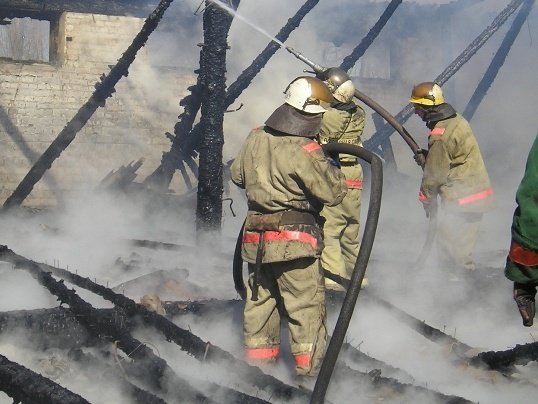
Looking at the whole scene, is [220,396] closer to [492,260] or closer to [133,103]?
[492,260]

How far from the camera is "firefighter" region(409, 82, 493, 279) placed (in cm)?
668

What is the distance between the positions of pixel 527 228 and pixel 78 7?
10.1 m

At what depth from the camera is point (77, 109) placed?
1158 cm

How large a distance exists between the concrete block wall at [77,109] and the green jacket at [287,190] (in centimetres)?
753

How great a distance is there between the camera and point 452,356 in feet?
16.5

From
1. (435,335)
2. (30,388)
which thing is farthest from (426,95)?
(30,388)

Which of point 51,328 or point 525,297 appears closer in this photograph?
point 525,297

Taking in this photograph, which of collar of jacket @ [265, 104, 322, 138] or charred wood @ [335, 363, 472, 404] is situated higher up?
collar of jacket @ [265, 104, 322, 138]

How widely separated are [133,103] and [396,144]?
571 centimetres

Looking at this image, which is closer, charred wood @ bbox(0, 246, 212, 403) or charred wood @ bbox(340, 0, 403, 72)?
charred wood @ bbox(0, 246, 212, 403)

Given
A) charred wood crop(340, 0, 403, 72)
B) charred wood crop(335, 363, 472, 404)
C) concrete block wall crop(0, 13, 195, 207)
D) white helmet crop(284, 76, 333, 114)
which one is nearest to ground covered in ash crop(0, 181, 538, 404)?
charred wood crop(335, 363, 472, 404)

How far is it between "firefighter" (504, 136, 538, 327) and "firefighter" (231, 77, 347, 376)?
1755mm

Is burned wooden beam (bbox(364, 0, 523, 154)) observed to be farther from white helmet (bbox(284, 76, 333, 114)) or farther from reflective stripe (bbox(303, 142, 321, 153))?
reflective stripe (bbox(303, 142, 321, 153))

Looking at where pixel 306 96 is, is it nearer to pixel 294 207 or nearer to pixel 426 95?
pixel 294 207
